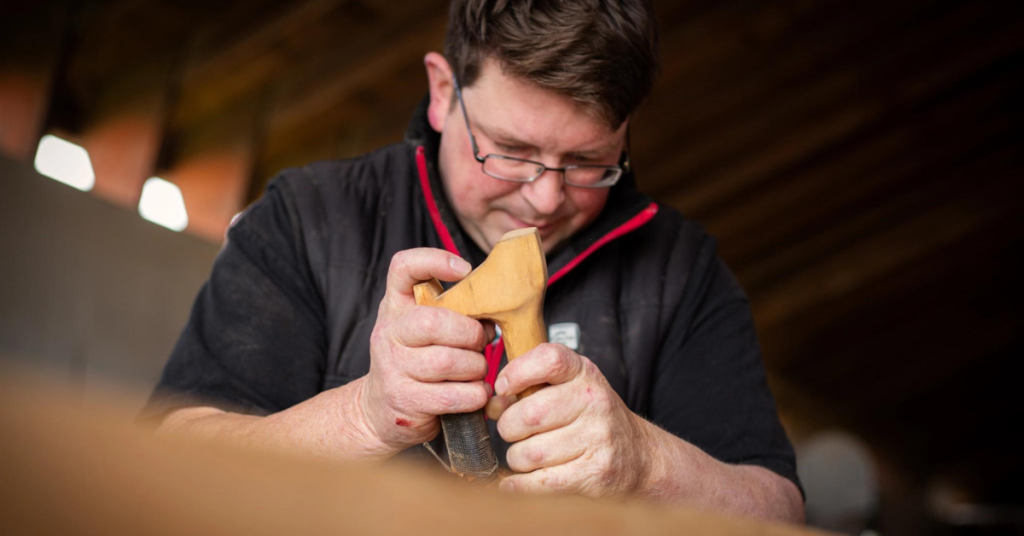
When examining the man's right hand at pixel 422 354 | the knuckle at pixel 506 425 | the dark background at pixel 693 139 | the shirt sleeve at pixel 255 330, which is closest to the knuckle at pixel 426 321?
the man's right hand at pixel 422 354

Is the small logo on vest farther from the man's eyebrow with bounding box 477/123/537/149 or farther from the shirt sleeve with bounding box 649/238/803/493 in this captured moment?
the man's eyebrow with bounding box 477/123/537/149

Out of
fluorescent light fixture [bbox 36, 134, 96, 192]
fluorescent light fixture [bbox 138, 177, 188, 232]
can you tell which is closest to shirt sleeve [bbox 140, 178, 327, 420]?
fluorescent light fixture [bbox 36, 134, 96, 192]

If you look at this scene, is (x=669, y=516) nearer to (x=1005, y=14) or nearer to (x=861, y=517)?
(x=861, y=517)

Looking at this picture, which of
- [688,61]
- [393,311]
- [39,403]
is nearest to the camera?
[39,403]

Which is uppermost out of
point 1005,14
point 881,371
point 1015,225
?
point 1005,14

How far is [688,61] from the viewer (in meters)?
5.84

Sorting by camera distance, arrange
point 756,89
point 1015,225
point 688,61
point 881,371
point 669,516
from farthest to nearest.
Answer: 1. point 881,371
2. point 1015,225
3. point 756,89
4. point 688,61
5. point 669,516

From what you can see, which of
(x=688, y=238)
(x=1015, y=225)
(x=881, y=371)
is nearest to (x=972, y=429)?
(x=881, y=371)

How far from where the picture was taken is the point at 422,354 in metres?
0.92

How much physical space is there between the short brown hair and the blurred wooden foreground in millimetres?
1053

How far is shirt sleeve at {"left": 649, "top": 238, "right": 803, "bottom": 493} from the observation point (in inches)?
56.6

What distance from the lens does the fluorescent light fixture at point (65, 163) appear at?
4.39m

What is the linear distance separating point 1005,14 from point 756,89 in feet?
7.28

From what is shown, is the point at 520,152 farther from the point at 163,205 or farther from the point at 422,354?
the point at 163,205
